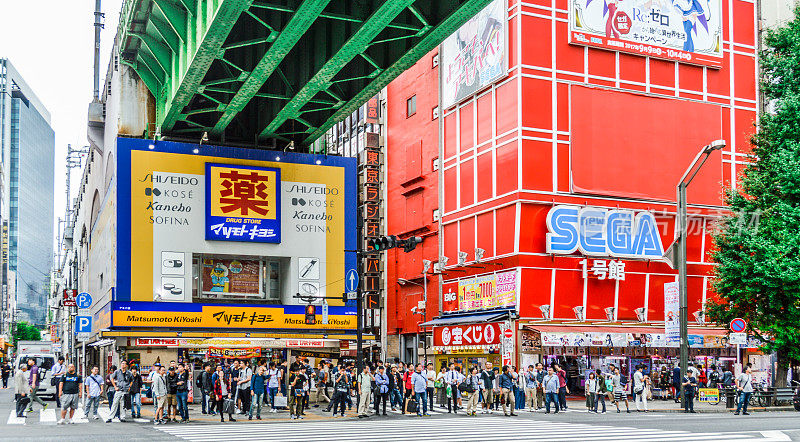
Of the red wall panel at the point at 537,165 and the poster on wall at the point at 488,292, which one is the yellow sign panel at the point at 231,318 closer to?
the poster on wall at the point at 488,292

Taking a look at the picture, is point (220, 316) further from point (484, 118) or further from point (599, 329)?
point (484, 118)

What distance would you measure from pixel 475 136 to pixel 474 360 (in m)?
11.3

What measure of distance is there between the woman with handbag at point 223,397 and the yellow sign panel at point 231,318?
868 centimetres

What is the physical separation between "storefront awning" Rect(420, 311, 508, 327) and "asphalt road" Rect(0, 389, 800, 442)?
11598mm

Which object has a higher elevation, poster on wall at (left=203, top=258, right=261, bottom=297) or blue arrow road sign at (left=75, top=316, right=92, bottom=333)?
poster on wall at (left=203, top=258, right=261, bottom=297)

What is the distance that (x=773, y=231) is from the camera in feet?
109

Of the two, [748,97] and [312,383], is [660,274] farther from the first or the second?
[312,383]

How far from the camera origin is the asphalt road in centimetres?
1922

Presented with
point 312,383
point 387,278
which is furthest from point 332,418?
point 387,278

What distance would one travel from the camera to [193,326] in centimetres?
3631

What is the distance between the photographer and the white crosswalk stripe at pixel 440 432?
18.9 meters

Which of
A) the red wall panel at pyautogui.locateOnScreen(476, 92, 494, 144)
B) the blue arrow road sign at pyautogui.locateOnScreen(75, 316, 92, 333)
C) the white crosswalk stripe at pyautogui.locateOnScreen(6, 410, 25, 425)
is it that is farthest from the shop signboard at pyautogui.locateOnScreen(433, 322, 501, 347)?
the white crosswalk stripe at pyautogui.locateOnScreen(6, 410, 25, 425)

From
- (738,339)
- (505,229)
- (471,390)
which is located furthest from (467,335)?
(738,339)

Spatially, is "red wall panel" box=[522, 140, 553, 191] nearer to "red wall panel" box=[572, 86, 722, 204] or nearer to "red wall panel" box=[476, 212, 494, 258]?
"red wall panel" box=[572, 86, 722, 204]
